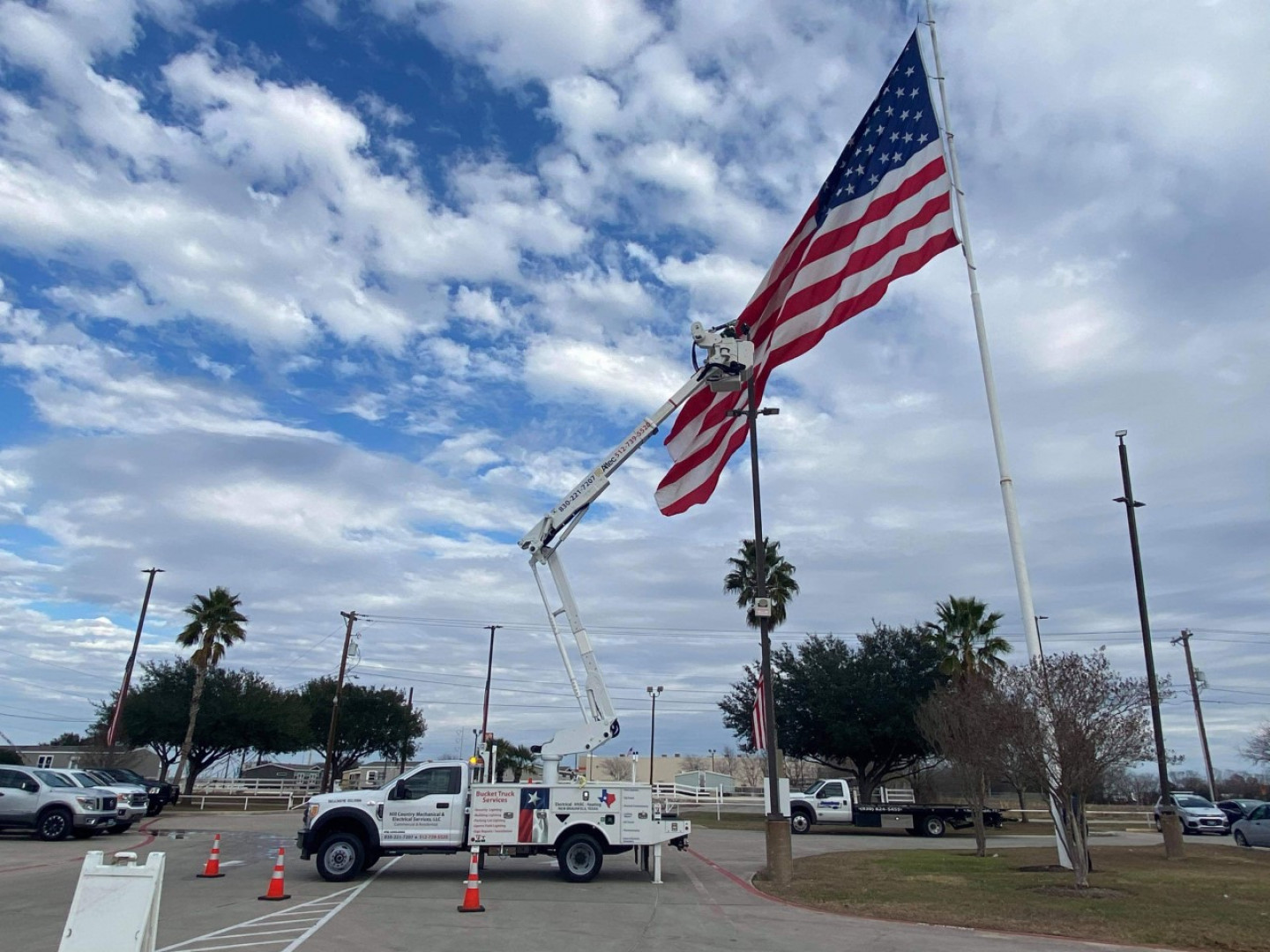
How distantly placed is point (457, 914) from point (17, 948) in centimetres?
523

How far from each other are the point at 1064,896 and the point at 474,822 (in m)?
10.0

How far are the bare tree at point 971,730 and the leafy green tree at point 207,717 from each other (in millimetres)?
40084

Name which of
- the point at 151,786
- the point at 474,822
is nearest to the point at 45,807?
the point at 151,786

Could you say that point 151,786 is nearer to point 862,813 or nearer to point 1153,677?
point 862,813

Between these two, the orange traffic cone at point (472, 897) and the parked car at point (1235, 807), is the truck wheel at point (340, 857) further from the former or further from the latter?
the parked car at point (1235, 807)

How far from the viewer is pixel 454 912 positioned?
13.6 meters

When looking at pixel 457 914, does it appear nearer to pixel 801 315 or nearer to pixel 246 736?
pixel 801 315

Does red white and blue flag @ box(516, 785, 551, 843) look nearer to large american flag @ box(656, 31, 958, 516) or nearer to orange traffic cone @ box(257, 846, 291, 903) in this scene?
orange traffic cone @ box(257, 846, 291, 903)

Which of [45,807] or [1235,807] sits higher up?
[1235,807]

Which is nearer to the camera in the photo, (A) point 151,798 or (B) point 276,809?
(A) point 151,798

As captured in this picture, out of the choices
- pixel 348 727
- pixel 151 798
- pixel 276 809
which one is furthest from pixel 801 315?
pixel 348 727

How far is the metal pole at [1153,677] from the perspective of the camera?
2312cm

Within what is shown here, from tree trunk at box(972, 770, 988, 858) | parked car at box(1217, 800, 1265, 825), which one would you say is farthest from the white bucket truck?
parked car at box(1217, 800, 1265, 825)

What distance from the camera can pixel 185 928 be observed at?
38.2 feet
